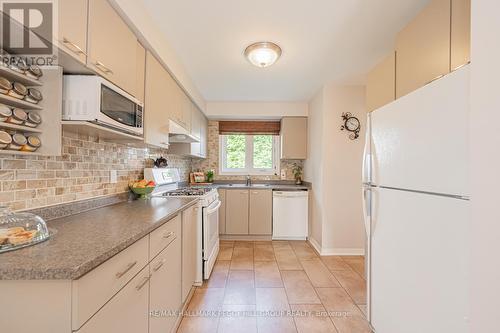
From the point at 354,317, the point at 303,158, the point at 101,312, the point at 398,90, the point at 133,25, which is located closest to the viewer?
the point at 101,312

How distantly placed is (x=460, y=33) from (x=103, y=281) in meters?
1.95

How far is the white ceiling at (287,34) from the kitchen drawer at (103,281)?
161 cm

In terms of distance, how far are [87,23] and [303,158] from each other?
133 inches

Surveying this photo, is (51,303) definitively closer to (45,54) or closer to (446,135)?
(45,54)

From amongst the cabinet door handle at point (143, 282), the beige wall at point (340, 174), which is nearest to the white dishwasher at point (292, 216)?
the beige wall at point (340, 174)

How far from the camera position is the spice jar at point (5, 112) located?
3.01ft

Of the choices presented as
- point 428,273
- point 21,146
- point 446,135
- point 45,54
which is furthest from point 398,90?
point 21,146

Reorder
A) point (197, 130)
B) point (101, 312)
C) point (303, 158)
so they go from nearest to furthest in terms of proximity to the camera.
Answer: point (101, 312) → point (197, 130) → point (303, 158)

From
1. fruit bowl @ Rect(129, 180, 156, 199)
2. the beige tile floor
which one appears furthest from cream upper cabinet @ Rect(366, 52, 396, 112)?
fruit bowl @ Rect(129, 180, 156, 199)

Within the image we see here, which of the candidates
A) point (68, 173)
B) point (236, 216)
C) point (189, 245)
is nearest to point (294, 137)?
point (236, 216)

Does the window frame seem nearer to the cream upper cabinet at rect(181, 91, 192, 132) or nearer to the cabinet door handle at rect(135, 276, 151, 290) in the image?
the cream upper cabinet at rect(181, 91, 192, 132)

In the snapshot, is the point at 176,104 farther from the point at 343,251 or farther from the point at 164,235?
the point at 343,251

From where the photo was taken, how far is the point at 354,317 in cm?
182

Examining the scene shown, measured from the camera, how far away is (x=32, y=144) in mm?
1038
